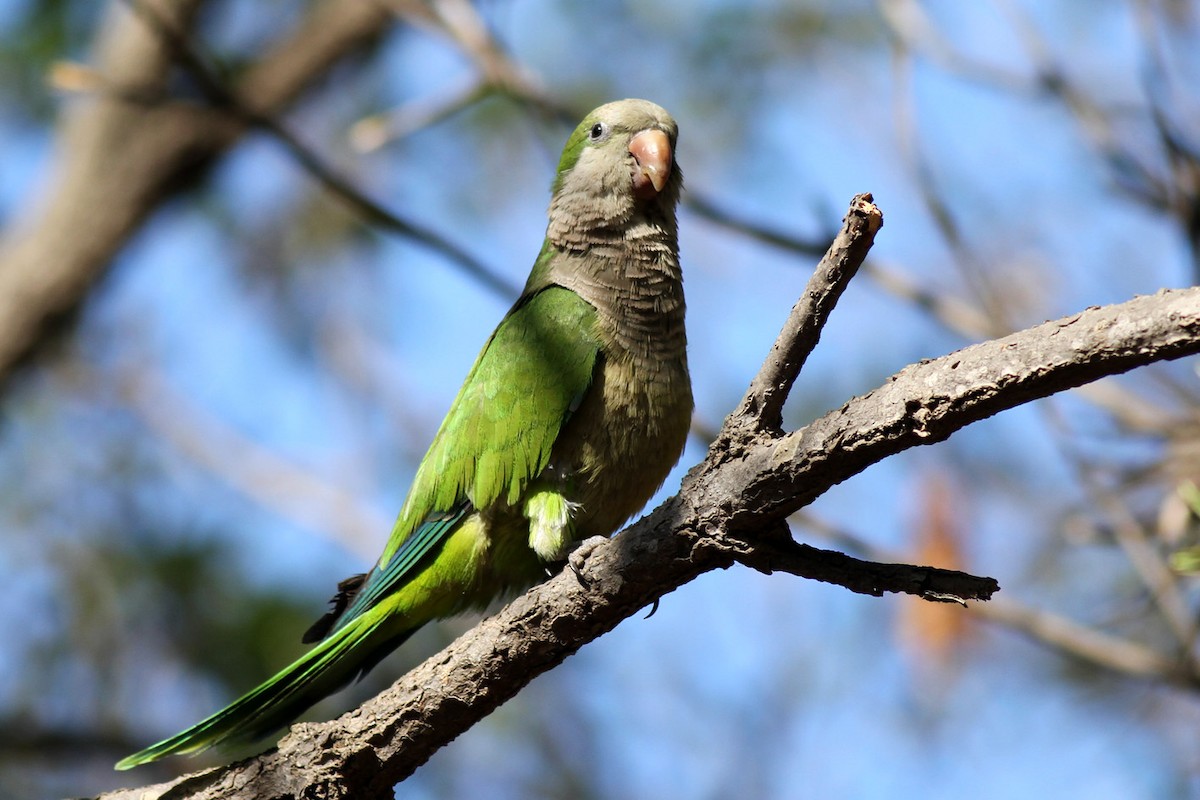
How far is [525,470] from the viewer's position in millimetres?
4312

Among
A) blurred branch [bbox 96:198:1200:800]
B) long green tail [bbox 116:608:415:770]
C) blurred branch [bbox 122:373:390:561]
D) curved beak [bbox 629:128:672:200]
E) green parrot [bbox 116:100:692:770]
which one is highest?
blurred branch [bbox 122:373:390:561]

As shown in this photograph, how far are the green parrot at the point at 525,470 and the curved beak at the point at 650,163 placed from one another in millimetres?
345

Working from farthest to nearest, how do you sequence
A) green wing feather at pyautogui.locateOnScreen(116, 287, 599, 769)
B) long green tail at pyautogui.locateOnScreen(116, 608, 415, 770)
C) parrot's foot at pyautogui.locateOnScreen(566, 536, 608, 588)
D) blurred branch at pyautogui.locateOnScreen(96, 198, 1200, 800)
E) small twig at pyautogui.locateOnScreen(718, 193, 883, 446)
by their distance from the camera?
green wing feather at pyautogui.locateOnScreen(116, 287, 599, 769) < long green tail at pyautogui.locateOnScreen(116, 608, 415, 770) < parrot's foot at pyautogui.locateOnScreen(566, 536, 608, 588) < small twig at pyautogui.locateOnScreen(718, 193, 883, 446) < blurred branch at pyautogui.locateOnScreen(96, 198, 1200, 800)

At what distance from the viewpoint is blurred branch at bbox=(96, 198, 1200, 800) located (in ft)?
7.72

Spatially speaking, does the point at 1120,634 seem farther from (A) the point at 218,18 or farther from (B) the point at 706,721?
(A) the point at 218,18

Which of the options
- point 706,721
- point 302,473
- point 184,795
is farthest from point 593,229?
point 706,721

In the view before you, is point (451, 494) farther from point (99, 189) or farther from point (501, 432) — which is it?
point (99, 189)

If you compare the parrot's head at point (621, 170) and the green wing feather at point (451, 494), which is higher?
the parrot's head at point (621, 170)

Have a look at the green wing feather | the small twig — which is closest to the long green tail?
the green wing feather

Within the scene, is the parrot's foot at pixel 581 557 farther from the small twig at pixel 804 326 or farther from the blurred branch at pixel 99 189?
the blurred branch at pixel 99 189

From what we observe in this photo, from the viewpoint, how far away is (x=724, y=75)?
37.1ft

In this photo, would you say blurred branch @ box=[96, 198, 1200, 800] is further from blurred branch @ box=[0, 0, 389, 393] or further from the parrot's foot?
blurred branch @ box=[0, 0, 389, 393]

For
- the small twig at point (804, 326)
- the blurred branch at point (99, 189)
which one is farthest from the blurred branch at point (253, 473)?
the small twig at point (804, 326)

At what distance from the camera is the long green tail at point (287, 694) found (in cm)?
407
